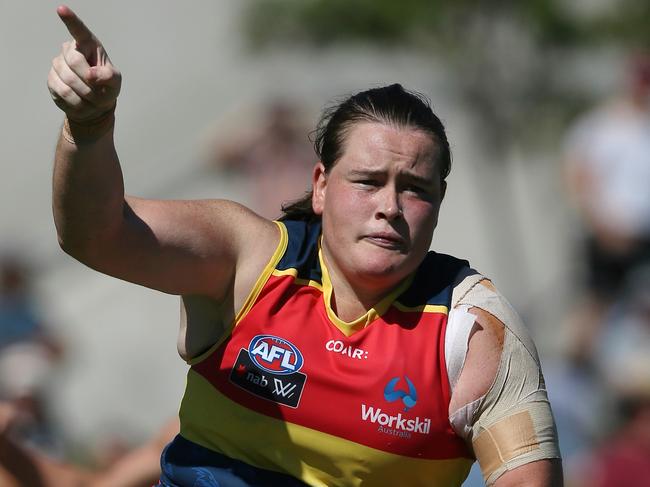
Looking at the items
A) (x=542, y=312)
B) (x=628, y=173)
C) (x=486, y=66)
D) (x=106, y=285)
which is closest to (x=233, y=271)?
(x=628, y=173)

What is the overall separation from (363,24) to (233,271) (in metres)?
8.58

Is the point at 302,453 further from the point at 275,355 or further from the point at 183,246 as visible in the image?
the point at 183,246

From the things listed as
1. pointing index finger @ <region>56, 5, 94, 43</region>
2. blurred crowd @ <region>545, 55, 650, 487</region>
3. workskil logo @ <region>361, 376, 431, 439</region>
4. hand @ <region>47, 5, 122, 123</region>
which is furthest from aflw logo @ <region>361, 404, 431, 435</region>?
blurred crowd @ <region>545, 55, 650, 487</region>

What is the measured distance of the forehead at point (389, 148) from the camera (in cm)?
335

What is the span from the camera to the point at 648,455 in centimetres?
556

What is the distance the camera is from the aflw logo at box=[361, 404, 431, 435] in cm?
329

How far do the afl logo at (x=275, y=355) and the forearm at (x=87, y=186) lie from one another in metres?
0.50

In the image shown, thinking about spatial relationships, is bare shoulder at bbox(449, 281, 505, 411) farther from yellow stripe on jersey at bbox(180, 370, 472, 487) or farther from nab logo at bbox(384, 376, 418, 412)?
yellow stripe on jersey at bbox(180, 370, 472, 487)

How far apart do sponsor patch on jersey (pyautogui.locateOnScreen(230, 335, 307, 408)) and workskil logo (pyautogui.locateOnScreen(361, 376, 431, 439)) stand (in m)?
0.19

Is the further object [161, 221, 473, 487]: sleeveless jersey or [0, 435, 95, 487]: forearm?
[0, 435, 95, 487]: forearm

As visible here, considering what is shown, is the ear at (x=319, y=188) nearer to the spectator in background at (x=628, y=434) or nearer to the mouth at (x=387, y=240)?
the mouth at (x=387, y=240)

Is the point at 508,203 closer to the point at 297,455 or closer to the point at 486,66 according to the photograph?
the point at 486,66

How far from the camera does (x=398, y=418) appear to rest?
10.8 ft

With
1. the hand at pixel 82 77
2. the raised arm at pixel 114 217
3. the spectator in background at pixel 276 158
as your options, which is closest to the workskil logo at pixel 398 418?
the raised arm at pixel 114 217
